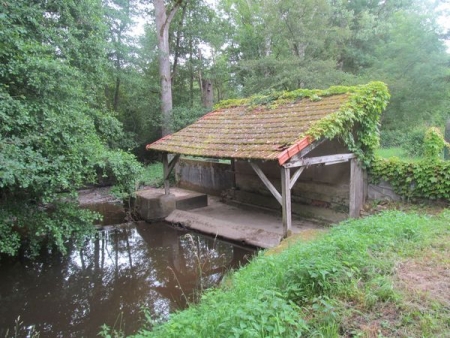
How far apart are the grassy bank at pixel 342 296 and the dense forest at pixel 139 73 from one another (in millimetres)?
3466

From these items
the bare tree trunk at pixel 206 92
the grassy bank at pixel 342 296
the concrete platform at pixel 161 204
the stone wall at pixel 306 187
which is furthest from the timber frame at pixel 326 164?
the bare tree trunk at pixel 206 92

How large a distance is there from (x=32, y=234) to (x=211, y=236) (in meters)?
4.22

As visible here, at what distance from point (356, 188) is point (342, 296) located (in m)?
5.41

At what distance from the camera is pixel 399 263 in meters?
3.52

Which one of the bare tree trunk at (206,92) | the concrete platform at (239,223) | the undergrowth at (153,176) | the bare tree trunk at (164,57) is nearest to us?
the concrete platform at (239,223)

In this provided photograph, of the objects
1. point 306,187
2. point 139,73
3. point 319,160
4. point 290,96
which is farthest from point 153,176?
point 319,160

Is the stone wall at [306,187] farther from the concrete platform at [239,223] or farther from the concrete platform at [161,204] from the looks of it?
the concrete platform at [161,204]

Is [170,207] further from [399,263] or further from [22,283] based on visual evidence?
[399,263]

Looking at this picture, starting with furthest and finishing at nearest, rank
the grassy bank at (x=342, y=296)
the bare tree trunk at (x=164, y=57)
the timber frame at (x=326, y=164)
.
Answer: the bare tree trunk at (x=164, y=57)
the timber frame at (x=326, y=164)
the grassy bank at (x=342, y=296)

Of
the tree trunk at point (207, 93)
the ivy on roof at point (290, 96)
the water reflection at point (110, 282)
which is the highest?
the tree trunk at point (207, 93)

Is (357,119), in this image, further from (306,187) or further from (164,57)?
(164,57)

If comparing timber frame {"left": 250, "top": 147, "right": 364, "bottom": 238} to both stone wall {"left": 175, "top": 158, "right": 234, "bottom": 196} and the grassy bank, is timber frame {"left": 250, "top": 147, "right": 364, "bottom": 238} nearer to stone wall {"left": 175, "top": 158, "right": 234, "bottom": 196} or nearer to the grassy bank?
the grassy bank

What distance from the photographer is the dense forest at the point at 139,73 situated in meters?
5.48

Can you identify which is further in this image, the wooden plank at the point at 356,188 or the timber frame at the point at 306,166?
the wooden plank at the point at 356,188
